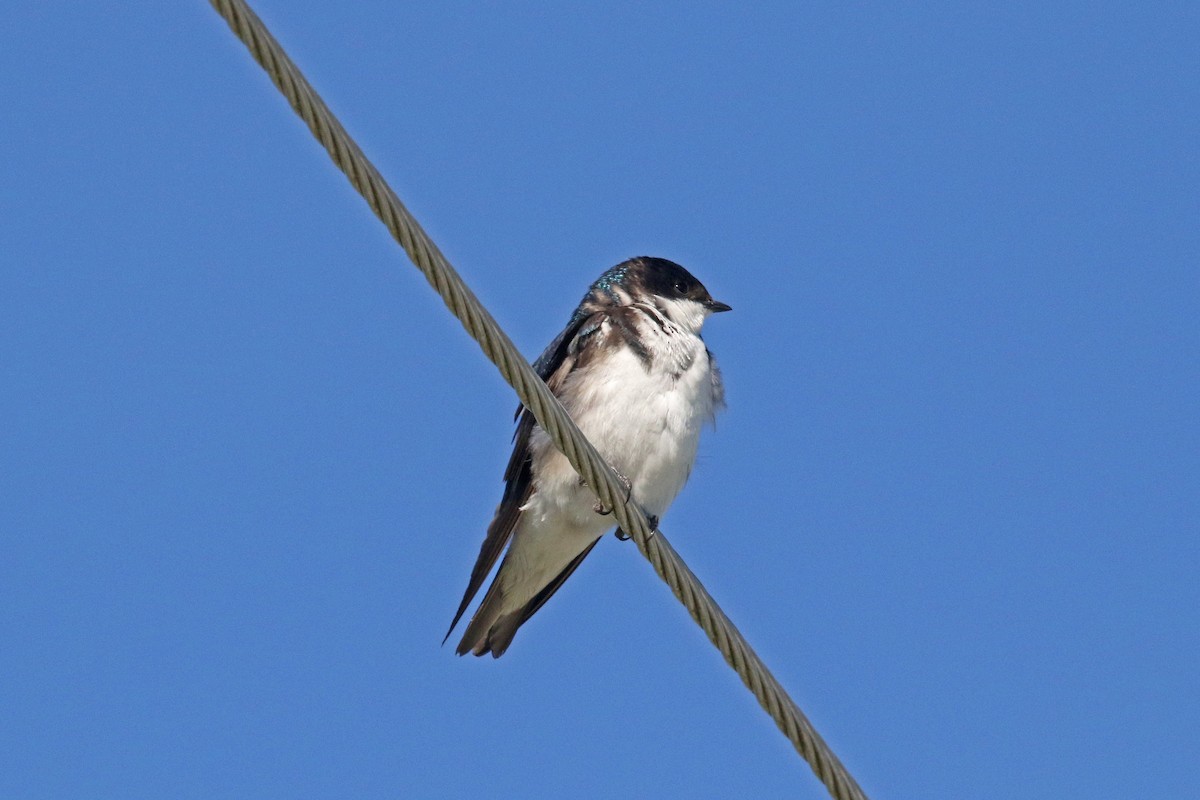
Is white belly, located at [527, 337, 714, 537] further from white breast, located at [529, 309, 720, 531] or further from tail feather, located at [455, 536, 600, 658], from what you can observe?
tail feather, located at [455, 536, 600, 658]

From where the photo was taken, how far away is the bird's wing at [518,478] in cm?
721

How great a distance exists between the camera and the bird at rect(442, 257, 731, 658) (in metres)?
6.98

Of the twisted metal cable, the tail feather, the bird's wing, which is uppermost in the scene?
the bird's wing

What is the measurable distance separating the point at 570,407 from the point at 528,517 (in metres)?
0.49

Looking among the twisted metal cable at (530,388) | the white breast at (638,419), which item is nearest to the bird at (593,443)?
the white breast at (638,419)

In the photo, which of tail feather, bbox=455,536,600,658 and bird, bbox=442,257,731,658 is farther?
tail feather, bbox=455,536,600,658

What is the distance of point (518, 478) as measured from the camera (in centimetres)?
729

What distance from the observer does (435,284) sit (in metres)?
4.34

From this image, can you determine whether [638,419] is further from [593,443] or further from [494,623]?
[494,623]

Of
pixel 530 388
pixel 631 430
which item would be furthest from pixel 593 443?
pixel 530 388

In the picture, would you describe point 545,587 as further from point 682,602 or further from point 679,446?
point 682,602

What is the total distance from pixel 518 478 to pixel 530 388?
8.91ft

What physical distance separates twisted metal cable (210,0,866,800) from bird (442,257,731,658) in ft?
5.14

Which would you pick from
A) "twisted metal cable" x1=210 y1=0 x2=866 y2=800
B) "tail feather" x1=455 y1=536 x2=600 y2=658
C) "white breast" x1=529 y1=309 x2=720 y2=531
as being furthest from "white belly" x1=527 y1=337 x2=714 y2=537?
"twisted metal cable" x1=210 y1=0 x2=866 y2=800
